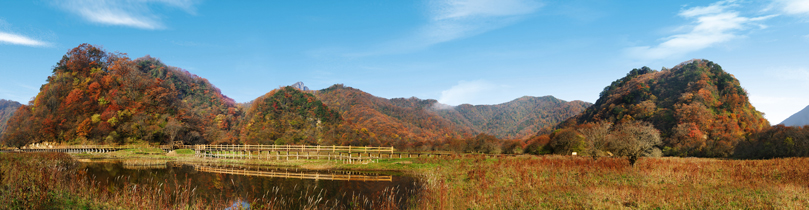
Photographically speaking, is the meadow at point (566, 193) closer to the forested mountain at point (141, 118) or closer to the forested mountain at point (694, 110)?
the forested mountain at point (694, 110)

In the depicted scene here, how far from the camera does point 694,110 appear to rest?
66.8 metres

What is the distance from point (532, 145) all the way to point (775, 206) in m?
45.6

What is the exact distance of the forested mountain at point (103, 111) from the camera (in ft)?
221

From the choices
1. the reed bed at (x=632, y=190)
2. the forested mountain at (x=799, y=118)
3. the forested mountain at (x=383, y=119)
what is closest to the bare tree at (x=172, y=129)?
the forested mountain at (x=383, y=119)

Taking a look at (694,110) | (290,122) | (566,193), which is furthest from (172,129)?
(694,110)

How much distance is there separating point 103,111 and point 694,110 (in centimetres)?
12216

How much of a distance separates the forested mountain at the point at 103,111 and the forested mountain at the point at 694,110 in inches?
3498

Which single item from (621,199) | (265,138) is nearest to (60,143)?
(265,138)

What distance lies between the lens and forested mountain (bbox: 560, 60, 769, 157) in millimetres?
56531

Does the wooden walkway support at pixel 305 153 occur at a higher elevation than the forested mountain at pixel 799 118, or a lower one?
lower

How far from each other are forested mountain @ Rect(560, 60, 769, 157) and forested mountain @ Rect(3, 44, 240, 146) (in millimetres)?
88843

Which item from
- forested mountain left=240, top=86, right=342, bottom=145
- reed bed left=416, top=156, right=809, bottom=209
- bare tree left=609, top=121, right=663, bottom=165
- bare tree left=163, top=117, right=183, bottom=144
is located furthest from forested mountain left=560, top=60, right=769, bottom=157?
bare tree left=163, top=117, right=183, bottom=144

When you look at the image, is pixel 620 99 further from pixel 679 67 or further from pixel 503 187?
pixel 503 187

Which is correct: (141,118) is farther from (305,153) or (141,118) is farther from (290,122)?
(305,153)
